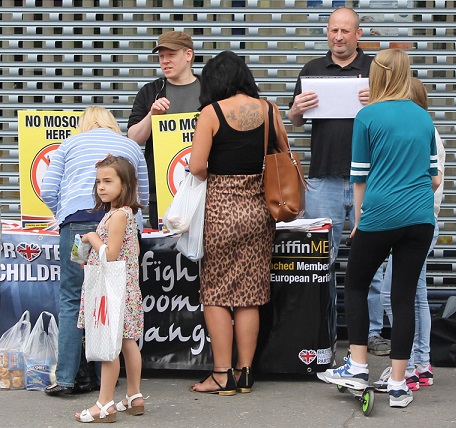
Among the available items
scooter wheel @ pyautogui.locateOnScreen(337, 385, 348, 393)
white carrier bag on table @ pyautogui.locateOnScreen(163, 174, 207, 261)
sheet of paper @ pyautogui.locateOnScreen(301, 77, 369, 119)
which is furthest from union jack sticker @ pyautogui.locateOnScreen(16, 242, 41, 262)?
scooter wheel @ pyautogui.locateOnScreen(337, 385, 348, 393)

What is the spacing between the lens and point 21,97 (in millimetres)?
7996

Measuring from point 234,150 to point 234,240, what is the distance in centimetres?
52

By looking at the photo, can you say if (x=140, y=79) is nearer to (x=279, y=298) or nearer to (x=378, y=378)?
(x=279, y=298)

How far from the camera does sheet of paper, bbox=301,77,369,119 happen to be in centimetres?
683

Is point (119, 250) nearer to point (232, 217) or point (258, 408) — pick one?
point (232, 217)

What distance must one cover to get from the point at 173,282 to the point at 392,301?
4.74 ft

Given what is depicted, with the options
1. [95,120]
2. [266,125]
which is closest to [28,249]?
[95,120]

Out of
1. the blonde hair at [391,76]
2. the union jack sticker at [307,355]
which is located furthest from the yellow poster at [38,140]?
the blonde hair at [391,76]

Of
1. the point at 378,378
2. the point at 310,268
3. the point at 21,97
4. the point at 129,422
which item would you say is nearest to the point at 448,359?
the point at 378,378

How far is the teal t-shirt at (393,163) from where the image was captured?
5684 millimetres

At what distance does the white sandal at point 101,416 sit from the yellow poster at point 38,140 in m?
1.60

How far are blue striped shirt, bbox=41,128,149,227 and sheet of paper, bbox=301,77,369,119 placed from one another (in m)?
1.28

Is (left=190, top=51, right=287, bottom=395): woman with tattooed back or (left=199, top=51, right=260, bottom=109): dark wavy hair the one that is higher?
(left=199, top=51, right=260, bottom=109): dark wavy hair

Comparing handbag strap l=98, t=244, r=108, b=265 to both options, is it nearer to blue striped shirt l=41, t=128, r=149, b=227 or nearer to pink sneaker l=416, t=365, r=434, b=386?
blue striped shirt l=41, t=128, r=149, b=227
